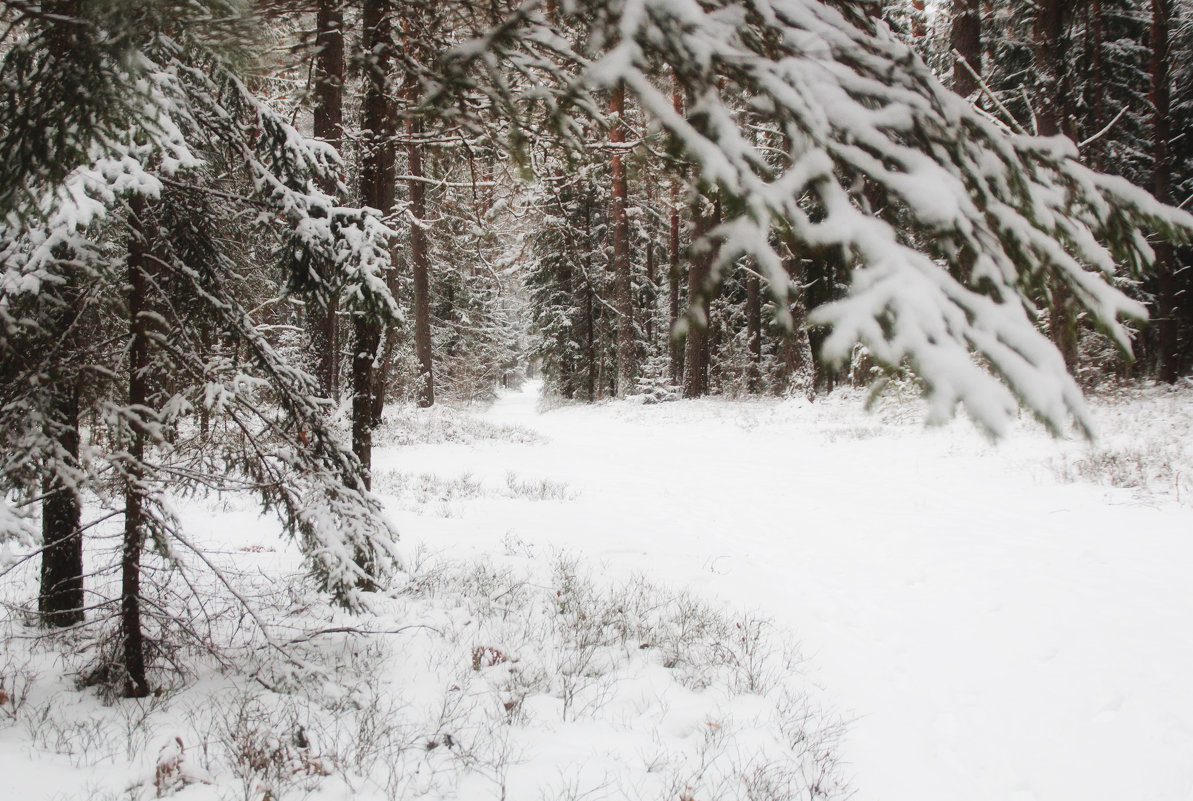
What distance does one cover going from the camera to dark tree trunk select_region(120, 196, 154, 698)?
119 inches

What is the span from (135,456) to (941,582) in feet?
19.6

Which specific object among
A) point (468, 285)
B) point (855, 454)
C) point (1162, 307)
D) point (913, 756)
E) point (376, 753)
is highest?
point (468, 285)

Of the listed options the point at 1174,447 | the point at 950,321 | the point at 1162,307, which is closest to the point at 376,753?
the point at 950,321

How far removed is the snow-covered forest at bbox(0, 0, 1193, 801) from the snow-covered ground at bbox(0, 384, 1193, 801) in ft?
0.10

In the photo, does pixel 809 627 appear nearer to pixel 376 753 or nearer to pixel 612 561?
pixel 612 561

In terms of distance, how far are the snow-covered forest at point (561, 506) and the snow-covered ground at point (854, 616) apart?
32mm

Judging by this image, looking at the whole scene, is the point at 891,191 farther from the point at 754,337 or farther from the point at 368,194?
the point at 754,337

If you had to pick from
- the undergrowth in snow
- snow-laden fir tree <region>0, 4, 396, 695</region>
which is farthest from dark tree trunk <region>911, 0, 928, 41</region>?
the undergrowth in snow

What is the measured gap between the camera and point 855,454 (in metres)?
9.58

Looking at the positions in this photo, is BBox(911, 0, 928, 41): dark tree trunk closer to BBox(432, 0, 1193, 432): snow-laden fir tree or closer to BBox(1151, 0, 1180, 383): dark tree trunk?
BBox(1151, 0, 1180, 383): dark tree trunk

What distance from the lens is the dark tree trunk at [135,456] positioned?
3.01 metres

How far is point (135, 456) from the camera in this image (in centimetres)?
301

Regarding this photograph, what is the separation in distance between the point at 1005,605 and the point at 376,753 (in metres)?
4.69

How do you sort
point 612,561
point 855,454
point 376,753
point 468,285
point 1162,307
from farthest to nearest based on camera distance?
point 468,285, point 1162,307, point 855,454, point 612,561, point 376,753
